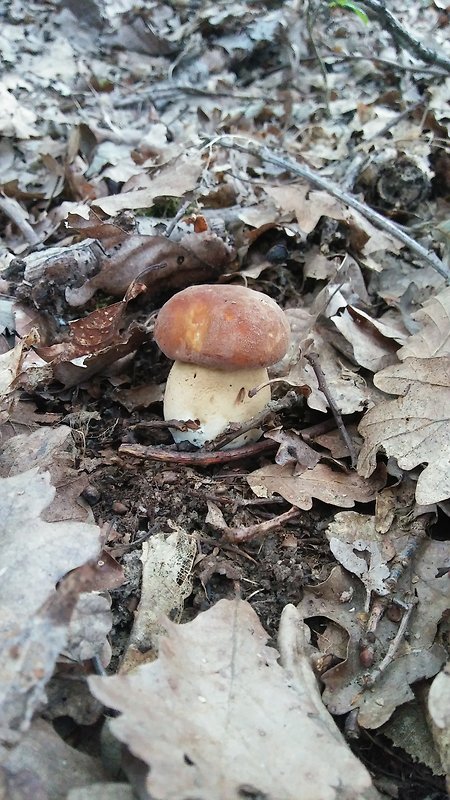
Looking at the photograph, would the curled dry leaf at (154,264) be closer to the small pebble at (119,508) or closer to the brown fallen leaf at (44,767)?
the small pebble at (119,508)

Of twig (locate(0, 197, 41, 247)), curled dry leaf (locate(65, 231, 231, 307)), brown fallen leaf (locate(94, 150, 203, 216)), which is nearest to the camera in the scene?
curled dry leaf (locate(65, 231, 231, 307))

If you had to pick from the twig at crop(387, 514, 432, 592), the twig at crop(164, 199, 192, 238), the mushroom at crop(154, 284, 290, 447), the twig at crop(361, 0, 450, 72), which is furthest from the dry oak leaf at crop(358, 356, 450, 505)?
the twig at crop(361, 0, 450, 72)

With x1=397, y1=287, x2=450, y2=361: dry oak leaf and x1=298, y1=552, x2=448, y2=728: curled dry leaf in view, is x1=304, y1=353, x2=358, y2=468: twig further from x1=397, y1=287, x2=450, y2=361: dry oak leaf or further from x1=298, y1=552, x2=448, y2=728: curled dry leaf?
x1=298, y1=552, x2=448, y2=728: curled dry leaf

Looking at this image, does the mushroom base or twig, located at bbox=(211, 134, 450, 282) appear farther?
twig, located at bbox=(211, 134, 450, 282)

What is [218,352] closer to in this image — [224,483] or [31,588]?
[224,483]

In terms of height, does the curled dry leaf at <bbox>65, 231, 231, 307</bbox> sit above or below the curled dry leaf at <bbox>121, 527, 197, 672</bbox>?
above

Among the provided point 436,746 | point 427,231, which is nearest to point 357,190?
point 427,231

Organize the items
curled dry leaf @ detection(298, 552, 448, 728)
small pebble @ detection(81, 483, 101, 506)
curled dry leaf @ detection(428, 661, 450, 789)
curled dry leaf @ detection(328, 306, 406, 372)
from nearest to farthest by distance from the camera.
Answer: curled dry leaf @ detection(428, 661, 450, 789), curled dry leaf @ detection(298, 552, 448, 728), small pebble @ detection(81, 483, 101, 506), curled dry leaf @ detection(328, 306, 406, 372)

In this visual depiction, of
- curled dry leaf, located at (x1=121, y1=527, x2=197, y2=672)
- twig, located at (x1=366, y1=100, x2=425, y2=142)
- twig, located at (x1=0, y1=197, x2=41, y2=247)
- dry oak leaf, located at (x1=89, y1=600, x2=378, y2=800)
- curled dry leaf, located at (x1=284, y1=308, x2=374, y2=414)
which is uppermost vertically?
twig, located at (x1=366, y1=100, x2=425, y2=142)
